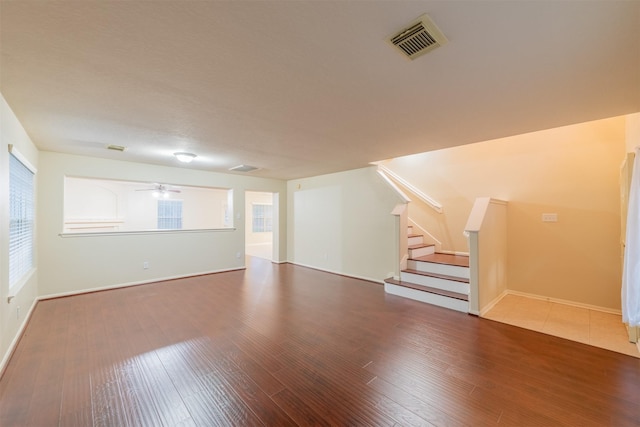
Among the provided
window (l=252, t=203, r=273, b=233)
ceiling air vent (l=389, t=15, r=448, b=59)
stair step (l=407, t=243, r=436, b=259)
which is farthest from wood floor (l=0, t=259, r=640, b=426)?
window (l=252, t=203, r=273, b=233)

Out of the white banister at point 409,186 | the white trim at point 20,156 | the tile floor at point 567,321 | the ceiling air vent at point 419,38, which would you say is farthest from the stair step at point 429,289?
the white trim at point 20,156

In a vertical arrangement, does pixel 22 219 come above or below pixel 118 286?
above

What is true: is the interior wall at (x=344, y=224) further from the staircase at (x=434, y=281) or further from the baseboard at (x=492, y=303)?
the baseboard at (x=492, y=303)

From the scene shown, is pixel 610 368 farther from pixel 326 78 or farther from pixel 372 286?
pixel 326 78

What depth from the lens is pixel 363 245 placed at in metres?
5.32

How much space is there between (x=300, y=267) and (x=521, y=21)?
611 cm

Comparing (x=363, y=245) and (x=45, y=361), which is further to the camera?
(x=363, y=245)

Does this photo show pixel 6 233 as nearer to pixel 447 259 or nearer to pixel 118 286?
pixel 118 286

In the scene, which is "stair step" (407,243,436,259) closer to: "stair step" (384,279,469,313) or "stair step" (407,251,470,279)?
"stair step" (407,251,470,279)

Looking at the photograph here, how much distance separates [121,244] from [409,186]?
19.8 ft

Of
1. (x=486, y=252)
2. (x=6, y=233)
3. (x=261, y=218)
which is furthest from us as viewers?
(x=261, y=218)

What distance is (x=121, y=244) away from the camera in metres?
4.73

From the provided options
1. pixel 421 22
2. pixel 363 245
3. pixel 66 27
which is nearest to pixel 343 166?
pixel 363 245

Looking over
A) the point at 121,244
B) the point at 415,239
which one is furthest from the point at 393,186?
the point at 121,244
